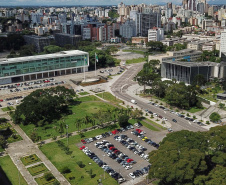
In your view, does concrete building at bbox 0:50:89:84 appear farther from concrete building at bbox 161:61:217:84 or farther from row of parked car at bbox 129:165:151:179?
row of parked car at bbox 129:165:151:179

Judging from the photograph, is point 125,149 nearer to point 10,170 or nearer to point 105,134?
point 105,134

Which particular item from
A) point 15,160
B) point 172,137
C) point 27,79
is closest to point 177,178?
point 172,137

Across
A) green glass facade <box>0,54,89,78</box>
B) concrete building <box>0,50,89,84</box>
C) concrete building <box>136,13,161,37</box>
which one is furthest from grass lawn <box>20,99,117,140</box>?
concrete building <box>136,13,161,37</box>

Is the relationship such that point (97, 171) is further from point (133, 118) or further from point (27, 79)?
point (27, 79)

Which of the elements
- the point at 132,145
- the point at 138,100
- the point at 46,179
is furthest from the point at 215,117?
the point at 46,179

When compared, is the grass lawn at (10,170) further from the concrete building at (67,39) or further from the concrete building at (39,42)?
the concrete building at (67,39)

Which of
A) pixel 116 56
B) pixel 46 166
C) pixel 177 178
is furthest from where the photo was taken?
pixel 116 56
